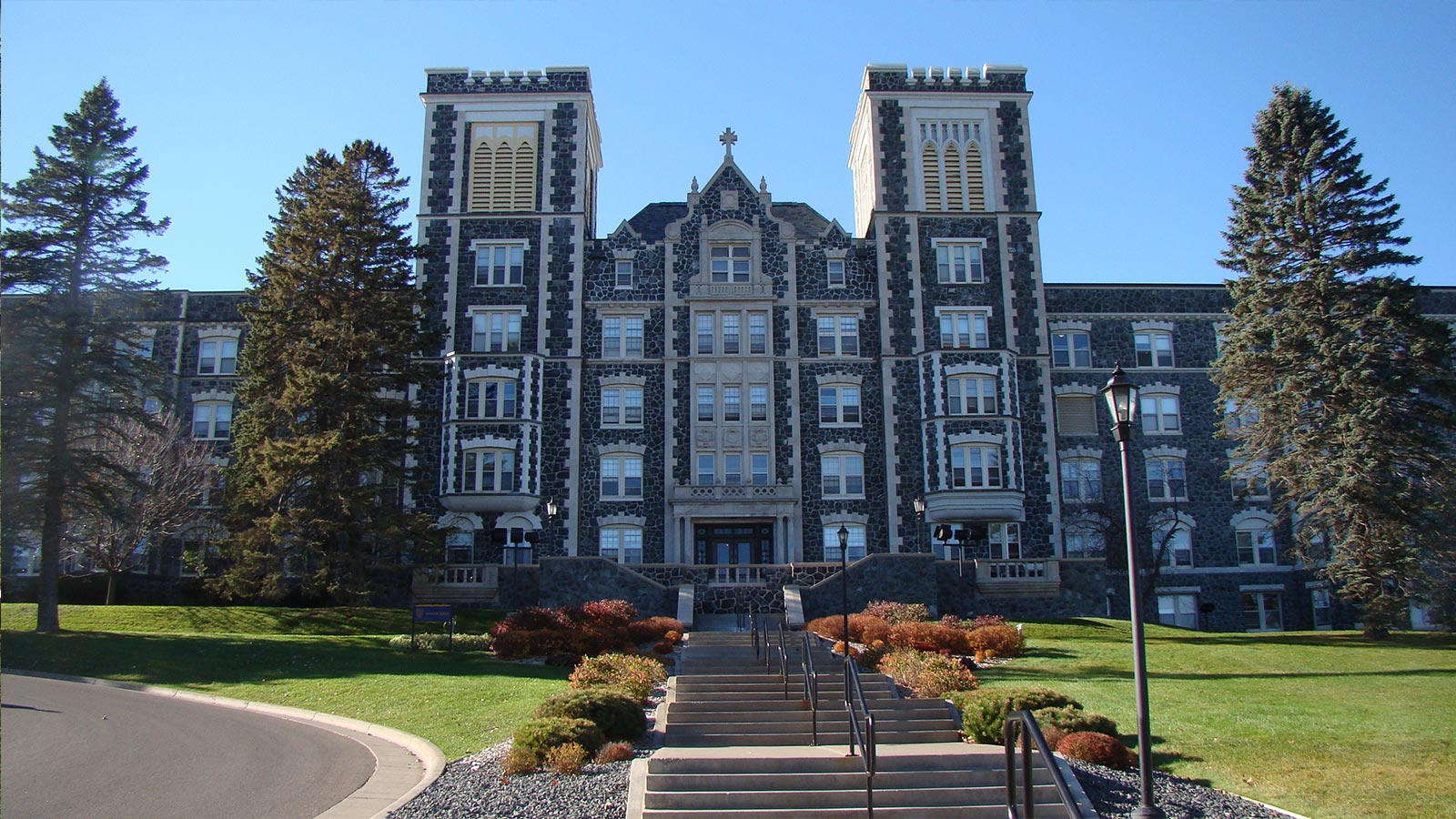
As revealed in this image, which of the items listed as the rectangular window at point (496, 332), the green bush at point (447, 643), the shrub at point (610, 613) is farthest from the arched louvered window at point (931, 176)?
the green bush at point (447, 643)

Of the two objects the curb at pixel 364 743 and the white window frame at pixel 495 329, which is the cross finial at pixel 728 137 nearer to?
the white window frame at pixel 495 329

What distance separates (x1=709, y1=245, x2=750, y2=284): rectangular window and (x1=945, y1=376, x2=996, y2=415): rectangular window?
9.32 m

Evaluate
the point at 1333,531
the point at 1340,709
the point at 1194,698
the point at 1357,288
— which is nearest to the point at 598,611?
the point at 1194,698

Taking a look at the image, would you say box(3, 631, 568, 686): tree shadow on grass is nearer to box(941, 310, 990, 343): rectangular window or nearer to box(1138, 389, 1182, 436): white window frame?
box(941, 310, 990, 343): rectangular window

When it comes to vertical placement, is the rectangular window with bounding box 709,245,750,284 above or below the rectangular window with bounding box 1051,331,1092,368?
above

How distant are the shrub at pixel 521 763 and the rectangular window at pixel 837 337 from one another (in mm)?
29815

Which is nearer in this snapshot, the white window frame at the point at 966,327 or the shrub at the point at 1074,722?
the shrub at the point at 1074,722

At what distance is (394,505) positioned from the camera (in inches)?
1464

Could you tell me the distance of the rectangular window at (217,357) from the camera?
150ft

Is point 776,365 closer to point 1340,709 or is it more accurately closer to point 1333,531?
point 1333,531

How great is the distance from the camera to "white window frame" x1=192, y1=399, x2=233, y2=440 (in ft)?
147

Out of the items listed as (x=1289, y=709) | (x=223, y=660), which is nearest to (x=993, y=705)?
(x=1289, y=709)

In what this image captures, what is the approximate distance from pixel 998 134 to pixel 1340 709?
3104 cm

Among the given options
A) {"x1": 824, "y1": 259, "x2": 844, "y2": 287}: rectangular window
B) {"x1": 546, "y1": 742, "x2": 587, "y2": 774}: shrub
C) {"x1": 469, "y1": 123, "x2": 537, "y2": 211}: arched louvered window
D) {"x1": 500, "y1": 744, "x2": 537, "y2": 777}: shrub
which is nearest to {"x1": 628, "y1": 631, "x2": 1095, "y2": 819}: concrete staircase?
{"x1": 546, "y1": 742, "x2": 587, "y2": 774}: shrub
